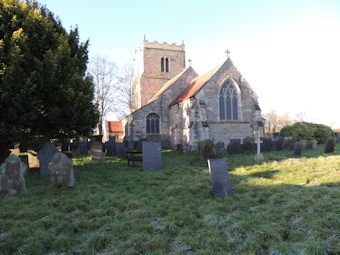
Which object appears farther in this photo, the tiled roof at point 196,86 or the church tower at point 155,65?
the church tower at point 155,65

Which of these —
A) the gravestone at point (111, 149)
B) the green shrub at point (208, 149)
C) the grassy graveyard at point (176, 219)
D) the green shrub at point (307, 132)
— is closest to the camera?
the grassy graveyard at point (176, 219)

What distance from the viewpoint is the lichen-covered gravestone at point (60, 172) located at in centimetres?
653

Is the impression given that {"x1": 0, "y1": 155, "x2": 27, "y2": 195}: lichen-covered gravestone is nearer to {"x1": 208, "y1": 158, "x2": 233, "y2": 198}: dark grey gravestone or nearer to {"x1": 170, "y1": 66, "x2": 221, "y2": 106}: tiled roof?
{"x1": 208, "y1": 158, "x2": 233, "y2": 198}: dark grey gravestone

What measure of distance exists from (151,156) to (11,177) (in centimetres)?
523

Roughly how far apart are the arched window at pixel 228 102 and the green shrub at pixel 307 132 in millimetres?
5590

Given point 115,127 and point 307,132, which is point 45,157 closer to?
point 307,132

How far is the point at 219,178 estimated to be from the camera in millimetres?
5824

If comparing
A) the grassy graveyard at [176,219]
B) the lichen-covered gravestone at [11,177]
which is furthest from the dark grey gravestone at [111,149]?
the lichen-covered gravestone at [11,177]

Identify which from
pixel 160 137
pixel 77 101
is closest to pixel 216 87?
pixel 160 137

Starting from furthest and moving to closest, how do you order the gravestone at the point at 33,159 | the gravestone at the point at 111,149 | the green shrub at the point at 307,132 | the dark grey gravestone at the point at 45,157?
the green shrub at the point at 307,132, the gravestone at the point at 111,149, the gravestone at the point at 33,159, the dark grey gravestone at the point at 45,157

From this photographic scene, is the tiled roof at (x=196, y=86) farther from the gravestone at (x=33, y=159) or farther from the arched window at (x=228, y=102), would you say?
the gravestone at (x=33, y=159)

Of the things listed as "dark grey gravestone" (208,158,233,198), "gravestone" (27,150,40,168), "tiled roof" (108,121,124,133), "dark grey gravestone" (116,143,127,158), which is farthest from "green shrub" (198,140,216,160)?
"tiled roof" (108,121,124,133)

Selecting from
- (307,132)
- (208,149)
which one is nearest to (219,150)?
(208,149)

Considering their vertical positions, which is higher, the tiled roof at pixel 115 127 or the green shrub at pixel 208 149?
the tiled roof at pixel 115 127
